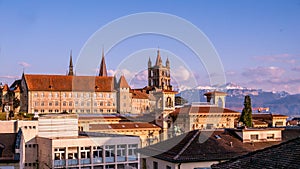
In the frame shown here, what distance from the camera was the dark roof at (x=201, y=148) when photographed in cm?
2186

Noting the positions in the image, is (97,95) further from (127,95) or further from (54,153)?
(54,153)

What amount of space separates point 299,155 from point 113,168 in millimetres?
27903

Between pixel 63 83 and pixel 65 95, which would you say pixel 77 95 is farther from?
pixel 63 83

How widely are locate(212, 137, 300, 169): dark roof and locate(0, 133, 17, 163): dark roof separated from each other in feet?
44.5

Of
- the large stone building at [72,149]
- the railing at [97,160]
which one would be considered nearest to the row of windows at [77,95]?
the large stone building at [72,149]

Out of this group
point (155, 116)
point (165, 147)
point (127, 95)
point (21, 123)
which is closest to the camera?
point (165, 147)

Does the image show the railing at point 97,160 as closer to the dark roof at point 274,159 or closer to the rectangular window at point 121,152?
the rectangular window at point 121,152

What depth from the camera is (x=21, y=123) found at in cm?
4128

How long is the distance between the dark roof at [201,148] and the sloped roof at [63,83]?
8032 centimetres

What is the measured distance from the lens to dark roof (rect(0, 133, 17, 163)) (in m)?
22.1

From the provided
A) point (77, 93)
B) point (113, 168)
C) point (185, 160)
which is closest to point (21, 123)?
point (113, 168)

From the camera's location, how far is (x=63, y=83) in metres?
106

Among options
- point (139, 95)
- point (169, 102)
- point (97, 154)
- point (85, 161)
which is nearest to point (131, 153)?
point (97, 154)

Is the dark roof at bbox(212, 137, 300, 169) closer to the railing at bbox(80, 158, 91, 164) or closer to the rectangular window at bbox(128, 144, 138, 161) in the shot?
the railing at bbox(80, 158, 91, 164)
